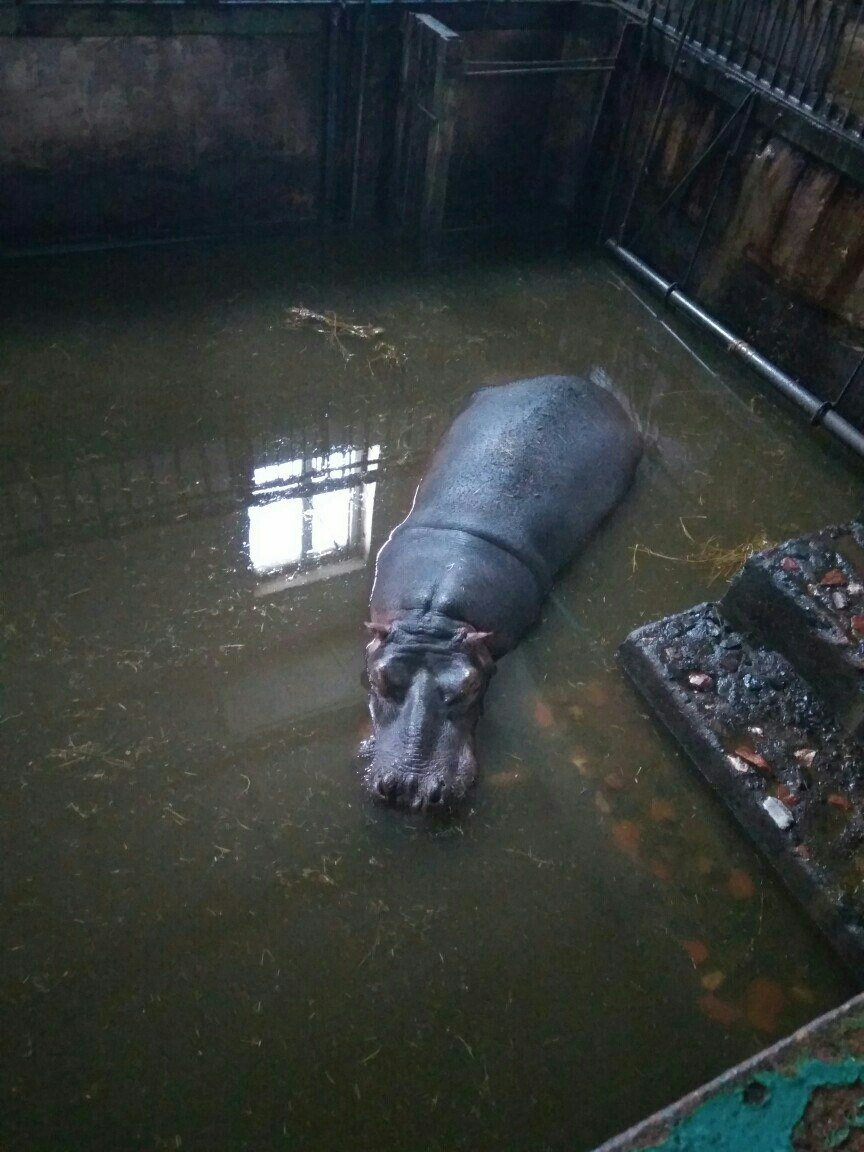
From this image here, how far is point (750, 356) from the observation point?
7625 mm

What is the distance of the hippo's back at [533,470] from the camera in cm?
535

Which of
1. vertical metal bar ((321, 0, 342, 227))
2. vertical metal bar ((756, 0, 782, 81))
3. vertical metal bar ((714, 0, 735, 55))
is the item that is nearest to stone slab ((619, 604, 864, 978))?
vertical metal bar ((756, 0, 782, 81))

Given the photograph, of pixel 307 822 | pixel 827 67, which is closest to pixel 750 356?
pixel 827 67

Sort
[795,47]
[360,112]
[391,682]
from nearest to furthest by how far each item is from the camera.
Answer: [391,682], [795,47], [360,112]

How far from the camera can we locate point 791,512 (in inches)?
256

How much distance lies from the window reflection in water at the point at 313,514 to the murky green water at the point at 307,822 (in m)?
0.03

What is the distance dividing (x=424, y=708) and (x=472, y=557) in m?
1.09

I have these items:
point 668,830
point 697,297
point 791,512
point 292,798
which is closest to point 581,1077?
point 668,830

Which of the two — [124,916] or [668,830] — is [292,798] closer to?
[124,916]

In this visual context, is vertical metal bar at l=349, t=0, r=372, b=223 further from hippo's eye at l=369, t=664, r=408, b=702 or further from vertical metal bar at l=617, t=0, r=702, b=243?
hippo's eye at l=369, t=664, r=408, b=702

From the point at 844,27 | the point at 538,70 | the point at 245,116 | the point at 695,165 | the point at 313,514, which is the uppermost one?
the point at 844,27

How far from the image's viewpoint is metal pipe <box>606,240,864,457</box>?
694 cm

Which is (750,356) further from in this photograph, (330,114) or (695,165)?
(330,114)

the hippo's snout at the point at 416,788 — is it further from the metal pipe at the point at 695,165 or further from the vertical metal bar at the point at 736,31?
the vertical metal bar at the point at 736,31
